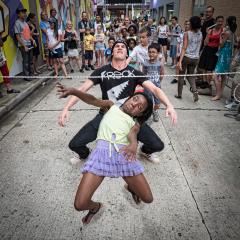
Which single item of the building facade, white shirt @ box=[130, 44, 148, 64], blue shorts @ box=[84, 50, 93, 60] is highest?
the building facade

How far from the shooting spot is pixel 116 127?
98.7 inches

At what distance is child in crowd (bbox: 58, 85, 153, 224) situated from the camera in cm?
236

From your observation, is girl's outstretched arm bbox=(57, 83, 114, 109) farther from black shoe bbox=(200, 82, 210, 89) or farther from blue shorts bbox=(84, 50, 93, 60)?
blue shorts bbox=(84, 50, 93, 60)

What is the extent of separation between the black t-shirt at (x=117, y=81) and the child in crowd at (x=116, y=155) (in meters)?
0.89

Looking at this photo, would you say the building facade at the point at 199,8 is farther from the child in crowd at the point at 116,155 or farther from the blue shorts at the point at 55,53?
the child in crowd at the point at 116,155

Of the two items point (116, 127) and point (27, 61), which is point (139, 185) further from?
point (27, 61)

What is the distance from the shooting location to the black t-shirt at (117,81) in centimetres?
348

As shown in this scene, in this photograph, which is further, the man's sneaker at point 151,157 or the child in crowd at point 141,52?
the child in crowd at point 141,52

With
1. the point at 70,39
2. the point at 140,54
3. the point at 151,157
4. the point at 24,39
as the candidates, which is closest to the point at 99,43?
the point at 70,39

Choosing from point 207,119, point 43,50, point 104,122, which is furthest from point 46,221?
point 43,50

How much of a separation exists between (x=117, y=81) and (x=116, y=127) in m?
1.16

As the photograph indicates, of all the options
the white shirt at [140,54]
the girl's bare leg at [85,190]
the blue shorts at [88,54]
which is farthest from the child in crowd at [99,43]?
the girl's bare leg at [85,190]

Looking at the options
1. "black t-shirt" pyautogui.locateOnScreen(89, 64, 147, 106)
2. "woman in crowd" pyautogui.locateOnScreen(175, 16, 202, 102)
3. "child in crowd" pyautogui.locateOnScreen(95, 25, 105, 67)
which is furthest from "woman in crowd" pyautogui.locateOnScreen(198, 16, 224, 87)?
"black t-shirt" pyautogui.locateOnScreen(89, 64, 147, 106)

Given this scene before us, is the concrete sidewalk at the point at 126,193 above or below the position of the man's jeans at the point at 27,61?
below
